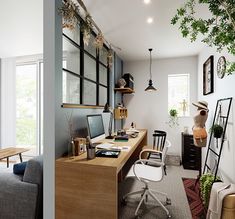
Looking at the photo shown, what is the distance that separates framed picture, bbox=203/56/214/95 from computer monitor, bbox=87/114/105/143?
2136 mm

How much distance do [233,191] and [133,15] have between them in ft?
8.24

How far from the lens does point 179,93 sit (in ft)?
15.9

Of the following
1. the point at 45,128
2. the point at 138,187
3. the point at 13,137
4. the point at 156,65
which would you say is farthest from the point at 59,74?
the point at 13,137

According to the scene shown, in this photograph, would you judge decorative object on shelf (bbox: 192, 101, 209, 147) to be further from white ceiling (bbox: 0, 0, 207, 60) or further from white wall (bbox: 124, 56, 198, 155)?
white wall (bbox: 124, 56, 198, 155)

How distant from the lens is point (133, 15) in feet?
8.55

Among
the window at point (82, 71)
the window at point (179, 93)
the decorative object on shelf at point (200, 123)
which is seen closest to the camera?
the window at point (82, 71)

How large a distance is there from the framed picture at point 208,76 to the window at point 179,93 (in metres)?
0.99

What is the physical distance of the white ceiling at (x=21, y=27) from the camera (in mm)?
2512

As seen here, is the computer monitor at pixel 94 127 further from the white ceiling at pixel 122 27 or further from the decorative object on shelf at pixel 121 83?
the decorative object on shelf at pixel 121 83

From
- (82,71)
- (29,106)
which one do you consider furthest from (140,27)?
(29,106)

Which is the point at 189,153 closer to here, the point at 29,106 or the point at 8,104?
the point at 29,106

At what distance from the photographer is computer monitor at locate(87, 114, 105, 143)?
91.7 inches

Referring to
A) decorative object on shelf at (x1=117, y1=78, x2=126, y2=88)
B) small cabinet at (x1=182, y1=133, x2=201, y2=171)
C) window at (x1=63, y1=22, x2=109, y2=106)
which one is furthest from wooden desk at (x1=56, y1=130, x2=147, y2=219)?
small cabinet at (x1=182, y1=133, x2=201, y2=171)

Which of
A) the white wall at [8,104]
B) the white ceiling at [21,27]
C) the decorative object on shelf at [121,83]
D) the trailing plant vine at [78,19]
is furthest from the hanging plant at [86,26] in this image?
the white wall at [8,104]
